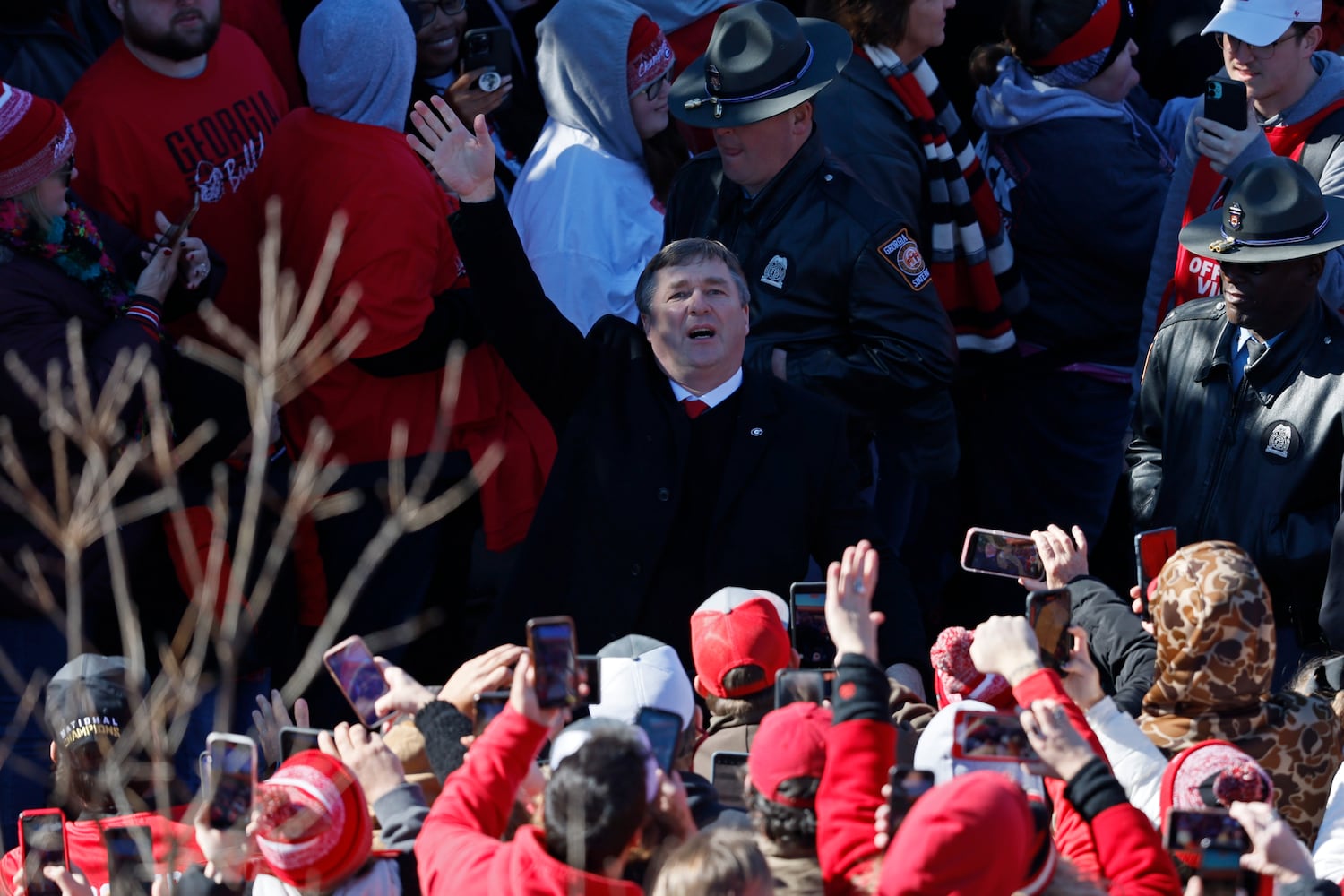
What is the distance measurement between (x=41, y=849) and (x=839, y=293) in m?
2.61

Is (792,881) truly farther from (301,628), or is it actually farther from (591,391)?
(301,628)

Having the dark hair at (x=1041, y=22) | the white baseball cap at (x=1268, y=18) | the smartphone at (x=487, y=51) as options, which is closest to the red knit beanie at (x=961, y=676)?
the white baseball cap at (x=1268, y=18)

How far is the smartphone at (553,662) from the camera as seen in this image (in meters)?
2.97

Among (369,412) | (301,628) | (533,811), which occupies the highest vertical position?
(533,811)

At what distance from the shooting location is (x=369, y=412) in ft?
16.3

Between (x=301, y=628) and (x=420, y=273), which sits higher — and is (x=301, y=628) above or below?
below

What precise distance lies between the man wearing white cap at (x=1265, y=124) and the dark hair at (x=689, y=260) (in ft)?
4.81

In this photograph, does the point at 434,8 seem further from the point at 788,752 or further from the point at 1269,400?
the point at 788,752

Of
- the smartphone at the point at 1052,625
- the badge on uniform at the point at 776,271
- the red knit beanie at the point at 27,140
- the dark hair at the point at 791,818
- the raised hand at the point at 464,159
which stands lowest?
the badge on uniform at the point at 776,271

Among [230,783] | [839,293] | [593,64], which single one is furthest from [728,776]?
[593,64]

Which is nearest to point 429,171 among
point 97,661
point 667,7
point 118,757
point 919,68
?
point 667,7

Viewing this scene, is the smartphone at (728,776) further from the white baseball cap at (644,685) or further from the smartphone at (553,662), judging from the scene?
the smartphone at (553,662)

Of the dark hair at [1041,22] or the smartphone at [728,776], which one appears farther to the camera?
the dark hair at [1041,22]

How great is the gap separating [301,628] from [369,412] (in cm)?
68
